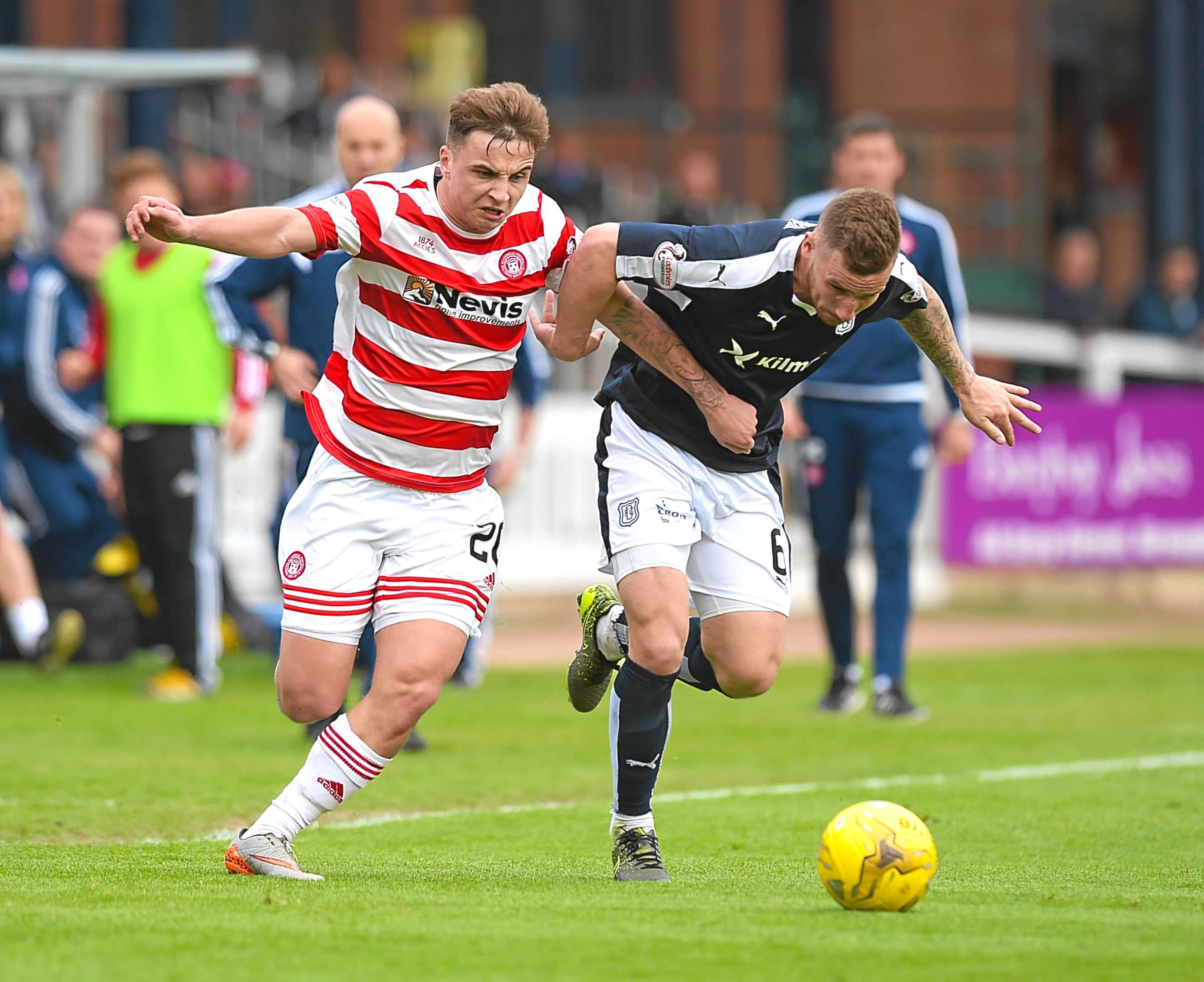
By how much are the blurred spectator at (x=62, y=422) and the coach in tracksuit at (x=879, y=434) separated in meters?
3.68

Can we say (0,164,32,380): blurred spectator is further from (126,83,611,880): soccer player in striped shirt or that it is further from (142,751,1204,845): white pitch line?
(126,83,611,880): soccer player in striped shirt

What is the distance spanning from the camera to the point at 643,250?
217 inches

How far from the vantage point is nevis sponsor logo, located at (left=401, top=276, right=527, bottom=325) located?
5.45m

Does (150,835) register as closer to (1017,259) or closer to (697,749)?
(697,749)

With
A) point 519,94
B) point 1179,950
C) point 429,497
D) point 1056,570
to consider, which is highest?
point 519,94

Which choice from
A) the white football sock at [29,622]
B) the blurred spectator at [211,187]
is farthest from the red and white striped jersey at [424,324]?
the blurred spectator at [211,187]

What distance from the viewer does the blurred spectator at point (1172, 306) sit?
19250mm

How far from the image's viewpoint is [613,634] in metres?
6.25

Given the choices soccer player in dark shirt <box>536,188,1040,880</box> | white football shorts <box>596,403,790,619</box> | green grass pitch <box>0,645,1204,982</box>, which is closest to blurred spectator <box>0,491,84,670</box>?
green grass pitch <box>0,645,1204,982</box>

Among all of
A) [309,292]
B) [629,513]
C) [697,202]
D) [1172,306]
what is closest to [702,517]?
[629,513]

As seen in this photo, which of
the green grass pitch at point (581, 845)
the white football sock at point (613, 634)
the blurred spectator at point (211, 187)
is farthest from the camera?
the blurred spectator at point (211, 187)

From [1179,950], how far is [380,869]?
228 cm

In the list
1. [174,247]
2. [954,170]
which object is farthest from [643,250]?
[954,170]

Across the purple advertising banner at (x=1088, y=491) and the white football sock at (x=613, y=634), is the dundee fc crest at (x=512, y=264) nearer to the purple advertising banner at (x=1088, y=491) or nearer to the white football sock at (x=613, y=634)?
the white football sock at (x=613, y=634)
